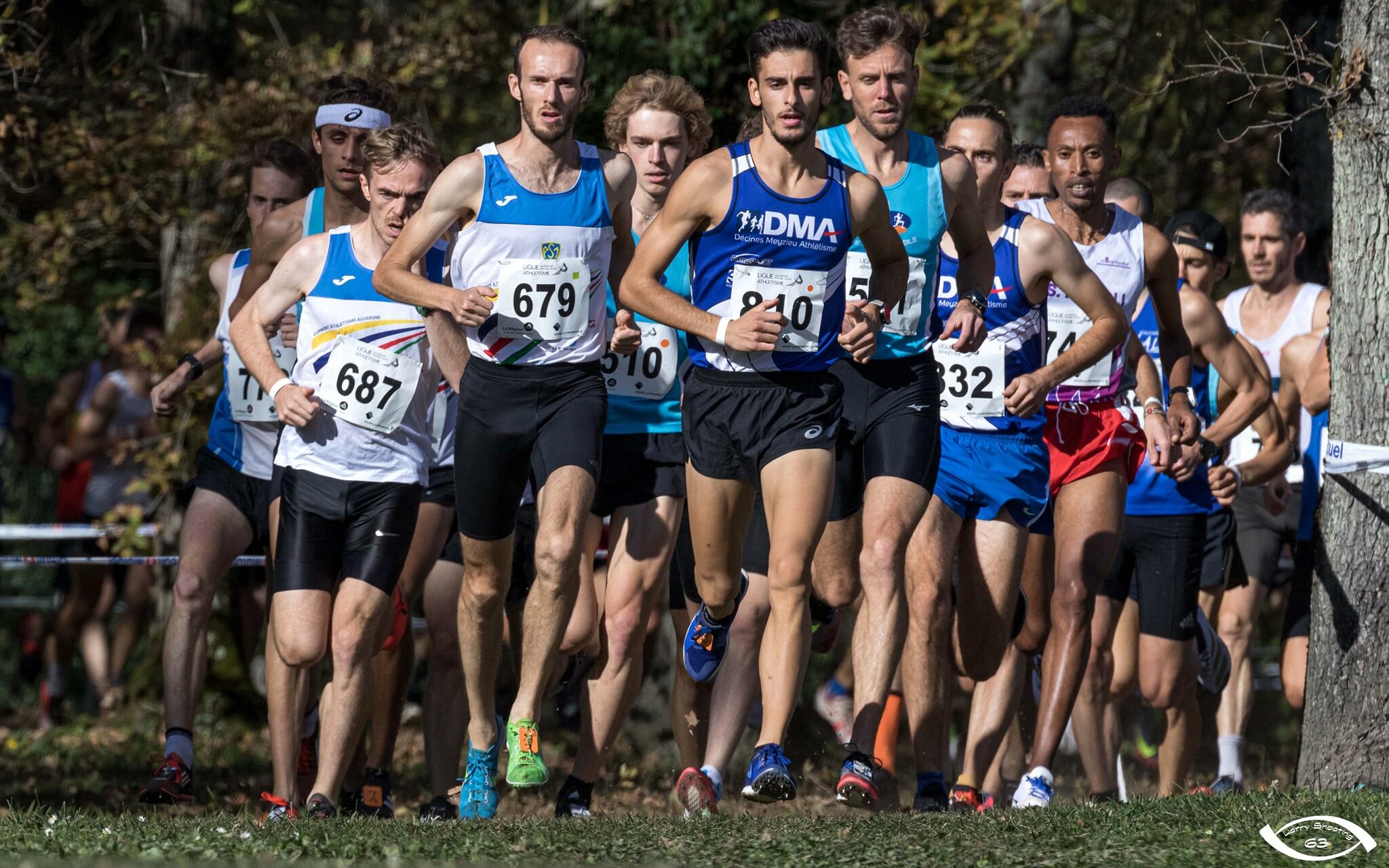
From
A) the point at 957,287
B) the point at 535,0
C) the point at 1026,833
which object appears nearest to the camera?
the point at 1026,833

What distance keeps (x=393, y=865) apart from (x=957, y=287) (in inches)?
128

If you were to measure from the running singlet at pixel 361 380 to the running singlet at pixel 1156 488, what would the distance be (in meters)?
3.28

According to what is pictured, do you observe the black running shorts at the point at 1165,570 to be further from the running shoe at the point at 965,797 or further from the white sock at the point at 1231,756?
the running shoe at the point at 965,797

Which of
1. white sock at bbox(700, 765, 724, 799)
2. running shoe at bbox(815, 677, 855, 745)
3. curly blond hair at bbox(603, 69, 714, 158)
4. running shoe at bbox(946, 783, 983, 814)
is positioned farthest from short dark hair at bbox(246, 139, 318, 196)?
running shoe at bbox(946, 783, 983, 814)

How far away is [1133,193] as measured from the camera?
8.91 meters

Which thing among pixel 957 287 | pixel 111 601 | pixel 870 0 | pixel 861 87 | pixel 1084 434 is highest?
pixel 870 0

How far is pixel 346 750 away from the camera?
7.02 metres

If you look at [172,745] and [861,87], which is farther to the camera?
[172,745]

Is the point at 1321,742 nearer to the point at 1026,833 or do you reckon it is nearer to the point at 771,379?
the point at 1026,833

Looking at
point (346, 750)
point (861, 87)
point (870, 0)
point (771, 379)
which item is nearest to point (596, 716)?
point (346, 750)

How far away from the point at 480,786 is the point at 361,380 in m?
1.64

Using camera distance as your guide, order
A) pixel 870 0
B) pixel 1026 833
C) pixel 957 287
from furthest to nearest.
A: 1. pixel 870 0
2. pixel 957 287
3. pixel 1026 833

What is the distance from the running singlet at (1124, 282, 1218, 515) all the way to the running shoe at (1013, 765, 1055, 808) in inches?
60.1

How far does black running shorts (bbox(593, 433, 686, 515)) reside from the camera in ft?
24.1
